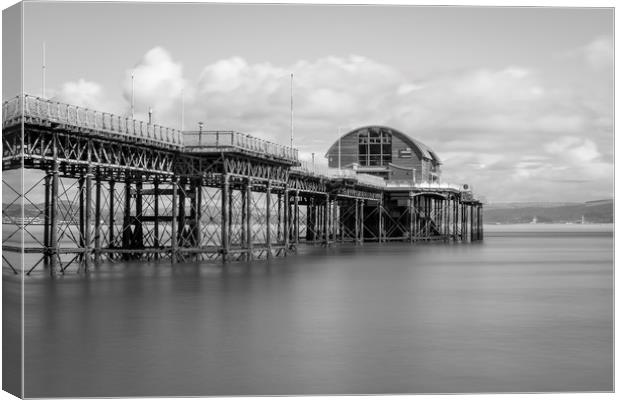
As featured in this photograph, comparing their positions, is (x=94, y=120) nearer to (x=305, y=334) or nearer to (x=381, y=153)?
(x=305, y=334)

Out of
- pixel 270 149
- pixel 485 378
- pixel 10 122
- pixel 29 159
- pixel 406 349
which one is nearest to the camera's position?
pixel 485 378

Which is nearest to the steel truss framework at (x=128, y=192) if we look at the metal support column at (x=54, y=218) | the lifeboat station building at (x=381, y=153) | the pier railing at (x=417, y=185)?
the metal support column at (x=54, y=218)

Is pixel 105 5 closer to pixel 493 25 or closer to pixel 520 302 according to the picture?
pixel 493 25

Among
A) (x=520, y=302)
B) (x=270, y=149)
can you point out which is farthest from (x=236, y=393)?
(x=270, y=149)

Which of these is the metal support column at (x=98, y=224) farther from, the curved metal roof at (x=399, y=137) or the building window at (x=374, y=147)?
the building window at (x=374, y=147)

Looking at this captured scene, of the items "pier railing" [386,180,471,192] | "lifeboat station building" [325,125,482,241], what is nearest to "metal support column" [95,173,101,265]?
"pier railing" [386,180,471,192]

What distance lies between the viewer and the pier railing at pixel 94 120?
47.8m

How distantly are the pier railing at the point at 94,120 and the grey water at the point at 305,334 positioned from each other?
8.58m

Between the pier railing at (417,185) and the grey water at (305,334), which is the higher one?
the pier railing at (417,185)

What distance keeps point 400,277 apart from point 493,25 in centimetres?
4012

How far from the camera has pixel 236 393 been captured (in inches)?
944

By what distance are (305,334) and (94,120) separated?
25.1 m

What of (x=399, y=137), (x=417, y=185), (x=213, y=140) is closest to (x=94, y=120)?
(x=213, y=140)

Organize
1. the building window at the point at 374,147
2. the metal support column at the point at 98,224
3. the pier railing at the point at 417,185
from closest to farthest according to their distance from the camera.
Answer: the metal support column at the point at 98,224 < the pier railing at the point at 417,185 < the building window at the point at 374,147
